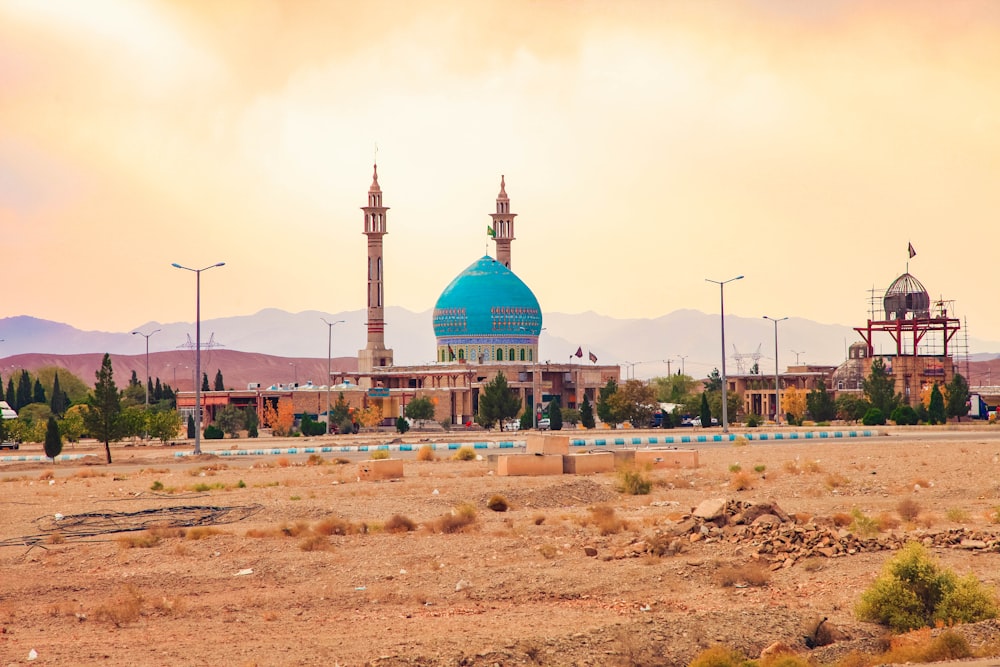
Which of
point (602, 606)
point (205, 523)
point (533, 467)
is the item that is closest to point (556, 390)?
point (533, 467)

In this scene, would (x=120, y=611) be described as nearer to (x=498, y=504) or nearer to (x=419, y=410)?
(x=498, y=504)

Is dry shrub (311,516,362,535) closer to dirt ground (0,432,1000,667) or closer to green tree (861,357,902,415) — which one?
dirt ground (0,432,1000,667)

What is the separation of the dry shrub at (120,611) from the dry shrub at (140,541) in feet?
16.9

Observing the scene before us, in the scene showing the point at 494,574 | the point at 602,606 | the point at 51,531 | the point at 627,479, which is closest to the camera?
the point at 602,606

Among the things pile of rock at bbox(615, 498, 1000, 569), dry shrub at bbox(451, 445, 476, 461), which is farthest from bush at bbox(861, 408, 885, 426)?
pile of rock at bbox(615, 498, 1000, 569)

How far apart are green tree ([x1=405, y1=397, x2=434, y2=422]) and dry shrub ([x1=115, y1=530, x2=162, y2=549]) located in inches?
2978

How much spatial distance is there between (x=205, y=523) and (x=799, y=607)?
14.4 metres

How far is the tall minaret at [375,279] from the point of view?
122375mm

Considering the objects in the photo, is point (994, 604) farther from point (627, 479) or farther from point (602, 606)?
point (627, 479)

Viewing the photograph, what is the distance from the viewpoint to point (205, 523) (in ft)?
92.1

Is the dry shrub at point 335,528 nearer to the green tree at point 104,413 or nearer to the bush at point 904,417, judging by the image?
the green tree at point 104,413

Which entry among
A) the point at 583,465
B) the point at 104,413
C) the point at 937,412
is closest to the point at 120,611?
the point at 583,465

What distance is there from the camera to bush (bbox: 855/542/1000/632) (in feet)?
55.1

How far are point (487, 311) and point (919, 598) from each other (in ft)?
333
